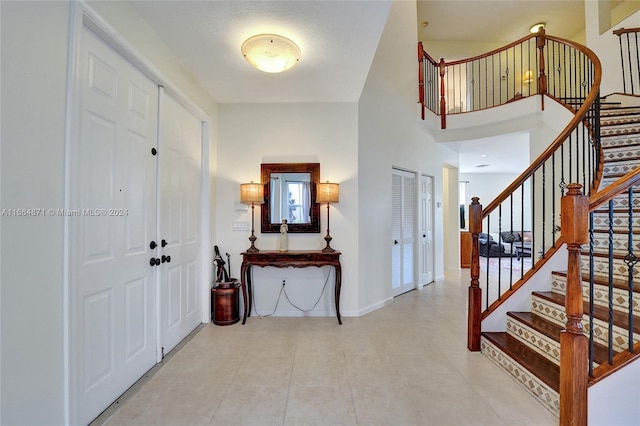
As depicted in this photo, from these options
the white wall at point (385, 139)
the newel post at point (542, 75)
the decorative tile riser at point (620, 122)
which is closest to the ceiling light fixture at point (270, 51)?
the white wall at point (385, 139)

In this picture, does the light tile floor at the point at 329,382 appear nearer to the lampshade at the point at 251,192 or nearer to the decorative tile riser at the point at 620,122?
the lampshade at the point at 251,192

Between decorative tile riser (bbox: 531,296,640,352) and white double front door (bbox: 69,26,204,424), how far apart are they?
10.7 feet

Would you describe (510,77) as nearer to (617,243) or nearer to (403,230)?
(403,230)

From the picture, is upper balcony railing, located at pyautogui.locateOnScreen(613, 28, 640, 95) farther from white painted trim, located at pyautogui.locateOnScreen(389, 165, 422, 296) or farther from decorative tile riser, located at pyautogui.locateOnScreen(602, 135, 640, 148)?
white painted trim, located at pyautogui.locateOnScreen(389, 165, 422, 296)

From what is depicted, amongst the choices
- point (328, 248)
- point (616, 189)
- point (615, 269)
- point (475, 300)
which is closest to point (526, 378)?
point (475, 300)

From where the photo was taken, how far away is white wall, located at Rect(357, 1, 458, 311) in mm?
3689

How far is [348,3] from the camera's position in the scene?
1.90 m

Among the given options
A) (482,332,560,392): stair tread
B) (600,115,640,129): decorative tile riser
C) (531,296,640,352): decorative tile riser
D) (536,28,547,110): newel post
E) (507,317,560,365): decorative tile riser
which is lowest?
(482,332,560,392): stair tread

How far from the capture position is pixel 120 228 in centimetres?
194

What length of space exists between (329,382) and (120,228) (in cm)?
191

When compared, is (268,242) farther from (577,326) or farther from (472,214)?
(577,326)

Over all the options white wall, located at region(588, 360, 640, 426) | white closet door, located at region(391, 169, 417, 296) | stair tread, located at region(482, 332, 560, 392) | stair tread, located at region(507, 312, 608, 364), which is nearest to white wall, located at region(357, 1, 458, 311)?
white closet door, located at region(391, 169, 417, 296)

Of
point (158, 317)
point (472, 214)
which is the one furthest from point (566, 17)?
point (158, 317)

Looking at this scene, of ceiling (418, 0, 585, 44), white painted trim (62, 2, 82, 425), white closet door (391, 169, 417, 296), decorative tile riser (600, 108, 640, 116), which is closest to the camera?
white painted trim (62, 2, 82, 425)
